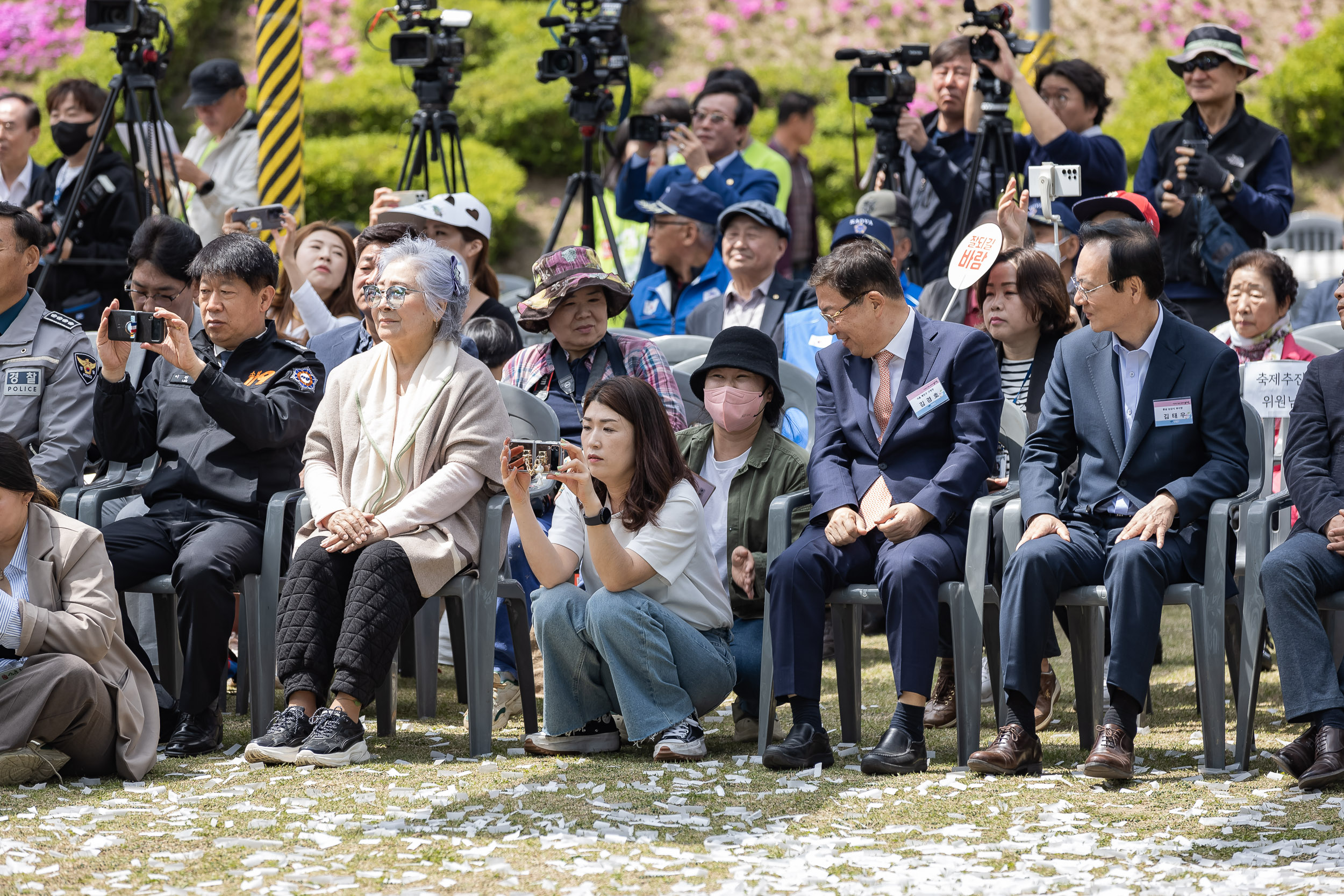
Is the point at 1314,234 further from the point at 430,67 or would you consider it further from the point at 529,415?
the point at 529,415

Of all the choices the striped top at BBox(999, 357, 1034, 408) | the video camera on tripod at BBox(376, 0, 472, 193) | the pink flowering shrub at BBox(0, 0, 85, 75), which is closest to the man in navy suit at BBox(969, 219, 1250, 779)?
the striped top at BBox(999, 357, 1034, 408)

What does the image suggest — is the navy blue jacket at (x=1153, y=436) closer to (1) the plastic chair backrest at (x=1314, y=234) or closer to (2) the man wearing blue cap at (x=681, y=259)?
(2) the man wearing blue cap at (x=681, y=259)

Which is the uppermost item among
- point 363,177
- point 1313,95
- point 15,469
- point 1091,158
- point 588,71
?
point 1313,95

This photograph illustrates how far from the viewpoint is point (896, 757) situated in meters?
4.13

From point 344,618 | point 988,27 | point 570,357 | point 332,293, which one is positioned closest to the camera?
point 344,618

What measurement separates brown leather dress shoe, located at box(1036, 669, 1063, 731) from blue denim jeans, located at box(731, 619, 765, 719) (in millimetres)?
868

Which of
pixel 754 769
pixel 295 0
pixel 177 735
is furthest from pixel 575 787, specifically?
pixel 295 0

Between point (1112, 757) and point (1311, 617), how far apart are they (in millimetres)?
611

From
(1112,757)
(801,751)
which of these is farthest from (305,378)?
(1112,757)

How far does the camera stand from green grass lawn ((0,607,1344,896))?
10.4ft

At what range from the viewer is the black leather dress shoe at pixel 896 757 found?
412 centimetres

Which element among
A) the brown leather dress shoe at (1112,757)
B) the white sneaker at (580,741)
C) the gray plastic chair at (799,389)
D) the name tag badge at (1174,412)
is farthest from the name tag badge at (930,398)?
the white sneaker at (580,741)

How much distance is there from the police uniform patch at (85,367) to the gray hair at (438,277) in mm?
1053

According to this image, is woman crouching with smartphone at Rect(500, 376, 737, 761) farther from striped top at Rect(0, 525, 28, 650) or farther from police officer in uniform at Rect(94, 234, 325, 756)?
striped top at Rect(0, 525, 28, 650)
